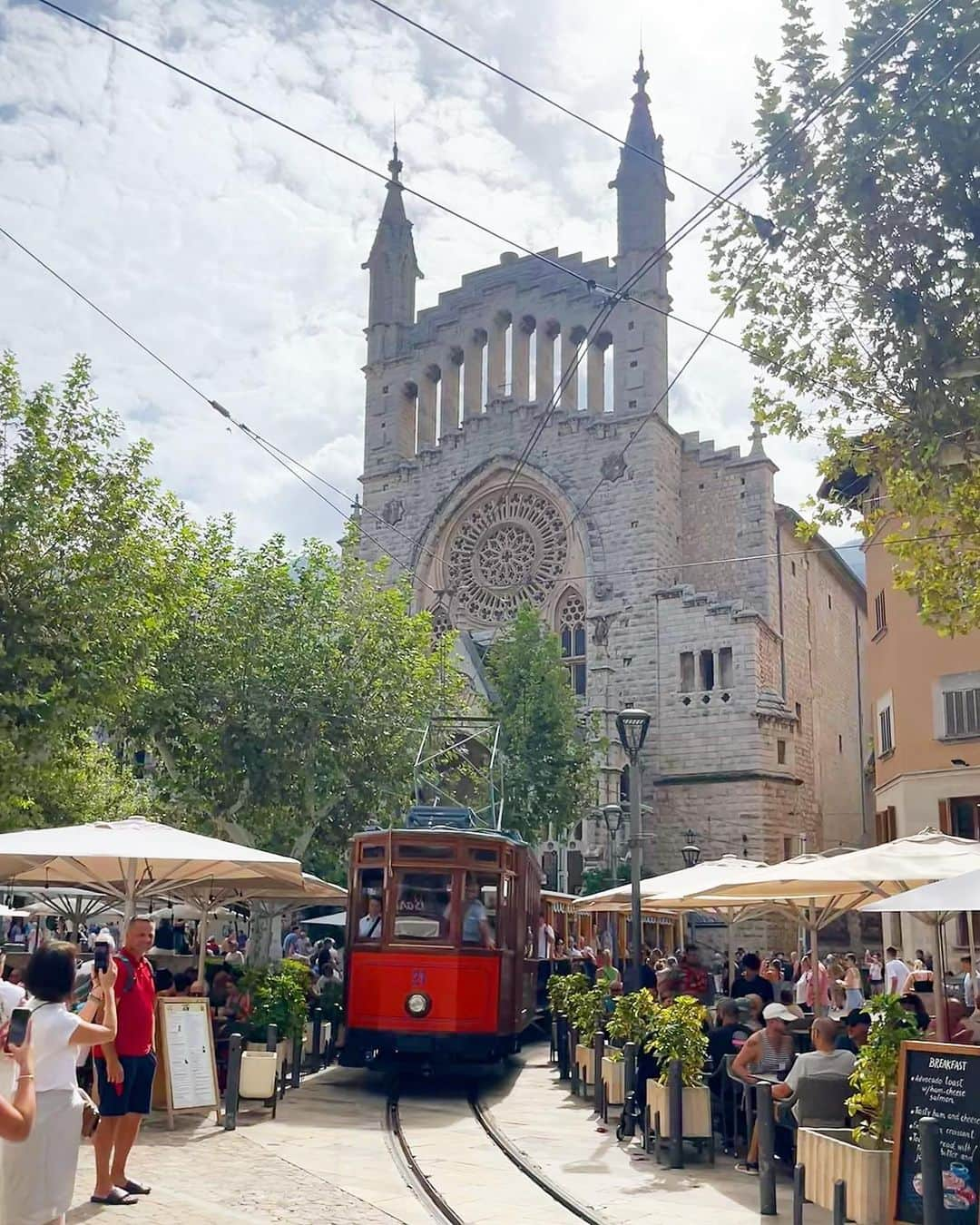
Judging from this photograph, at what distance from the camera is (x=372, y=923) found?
13.7 meters

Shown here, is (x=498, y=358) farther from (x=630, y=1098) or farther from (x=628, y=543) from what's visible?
(x=630, y=1098)

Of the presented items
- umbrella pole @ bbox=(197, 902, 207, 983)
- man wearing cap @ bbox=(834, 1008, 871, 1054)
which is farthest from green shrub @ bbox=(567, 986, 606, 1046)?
umbrella pole @ bbox=(197, 902, 207, 983)

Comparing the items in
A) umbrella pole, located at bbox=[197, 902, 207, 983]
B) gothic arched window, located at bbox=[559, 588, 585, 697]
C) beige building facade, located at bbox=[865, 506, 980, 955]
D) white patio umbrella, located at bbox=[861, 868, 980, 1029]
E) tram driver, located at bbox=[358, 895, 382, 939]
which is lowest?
umbrella pole, located at bbox=[197, 902, 207, 983]

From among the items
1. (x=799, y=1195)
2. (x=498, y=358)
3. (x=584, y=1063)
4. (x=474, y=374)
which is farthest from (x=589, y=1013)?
(x=474, y=374)

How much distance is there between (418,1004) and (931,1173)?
7.85 meters

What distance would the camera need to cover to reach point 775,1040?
991 centimetres

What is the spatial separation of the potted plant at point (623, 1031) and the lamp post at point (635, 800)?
67.2 inches

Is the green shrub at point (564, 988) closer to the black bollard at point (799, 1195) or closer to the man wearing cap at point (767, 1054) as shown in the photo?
the man wearing cap at point (767, 1054)

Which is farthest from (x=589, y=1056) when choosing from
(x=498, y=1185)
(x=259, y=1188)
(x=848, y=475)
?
(x=848, y=475)

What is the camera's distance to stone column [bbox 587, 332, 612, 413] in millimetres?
40312

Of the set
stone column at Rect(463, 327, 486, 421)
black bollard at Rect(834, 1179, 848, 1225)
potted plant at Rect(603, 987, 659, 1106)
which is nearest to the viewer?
black bollard at Rect(834, 1179, 848, 1225)

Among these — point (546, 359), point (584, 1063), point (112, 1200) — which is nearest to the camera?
point (112, 1200)

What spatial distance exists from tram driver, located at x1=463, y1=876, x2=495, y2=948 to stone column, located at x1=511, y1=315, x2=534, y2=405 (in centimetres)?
3039

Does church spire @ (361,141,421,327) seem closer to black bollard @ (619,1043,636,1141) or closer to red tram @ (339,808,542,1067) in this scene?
red tram @ (339,808,542,1067)
